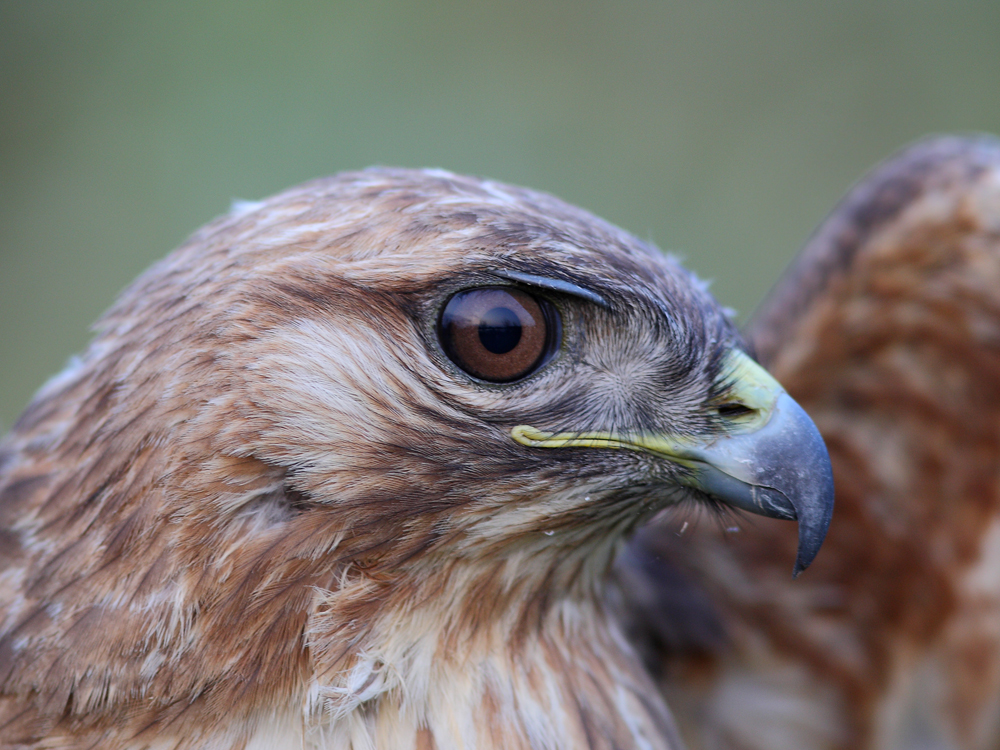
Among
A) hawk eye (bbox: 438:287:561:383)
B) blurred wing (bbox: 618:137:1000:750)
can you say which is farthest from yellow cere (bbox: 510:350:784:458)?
blurred wing (bbox: 618:137:1000:750)

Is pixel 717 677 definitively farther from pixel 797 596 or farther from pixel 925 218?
pixel 925 218

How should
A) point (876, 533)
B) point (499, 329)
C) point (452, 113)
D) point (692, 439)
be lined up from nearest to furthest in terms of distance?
point (499, 329)
point (692, 439)
point (876, 533)
point (452, 113)

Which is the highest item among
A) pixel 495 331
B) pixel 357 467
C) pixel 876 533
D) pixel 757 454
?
pixel 495 331

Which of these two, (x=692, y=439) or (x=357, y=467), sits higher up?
(x=357, y=467)

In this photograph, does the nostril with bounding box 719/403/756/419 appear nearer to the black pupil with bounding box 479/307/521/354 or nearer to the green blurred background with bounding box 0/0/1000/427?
the black pupil with bounding box 479/307/521/354

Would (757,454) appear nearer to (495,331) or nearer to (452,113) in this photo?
(495,331)

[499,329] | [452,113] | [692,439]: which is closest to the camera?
[499,329]

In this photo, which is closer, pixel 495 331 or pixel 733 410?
pixel 495 331

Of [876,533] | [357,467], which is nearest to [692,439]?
[357,467]

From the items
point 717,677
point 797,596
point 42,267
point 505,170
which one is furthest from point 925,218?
point 42,267
